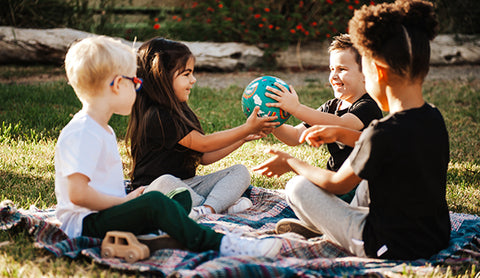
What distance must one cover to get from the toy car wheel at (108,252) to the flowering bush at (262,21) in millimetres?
8968

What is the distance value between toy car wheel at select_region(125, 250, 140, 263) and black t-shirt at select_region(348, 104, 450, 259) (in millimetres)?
1197

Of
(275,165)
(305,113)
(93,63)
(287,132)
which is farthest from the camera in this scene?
(287,132)

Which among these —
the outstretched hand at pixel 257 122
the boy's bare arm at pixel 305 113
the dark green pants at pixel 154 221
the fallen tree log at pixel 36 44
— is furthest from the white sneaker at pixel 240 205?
the fallen tree log at pixel 36 44

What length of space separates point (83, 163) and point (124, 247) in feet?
1.58

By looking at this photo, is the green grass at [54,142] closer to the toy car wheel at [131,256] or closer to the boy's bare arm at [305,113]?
the toy car wheel at [131,256]

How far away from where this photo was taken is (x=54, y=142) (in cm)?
529

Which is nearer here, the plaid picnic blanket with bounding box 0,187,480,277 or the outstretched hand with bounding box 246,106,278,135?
the plaid picnic blanket with bounding box 0,187,480,277

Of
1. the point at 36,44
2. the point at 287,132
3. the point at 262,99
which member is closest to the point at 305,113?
the point at 262,99

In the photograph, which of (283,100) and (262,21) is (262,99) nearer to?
(283,100)

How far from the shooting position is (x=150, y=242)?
2.81m

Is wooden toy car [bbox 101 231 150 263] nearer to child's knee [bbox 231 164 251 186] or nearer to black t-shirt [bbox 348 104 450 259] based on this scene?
black t-shirt [bbox 348 104 450 259]

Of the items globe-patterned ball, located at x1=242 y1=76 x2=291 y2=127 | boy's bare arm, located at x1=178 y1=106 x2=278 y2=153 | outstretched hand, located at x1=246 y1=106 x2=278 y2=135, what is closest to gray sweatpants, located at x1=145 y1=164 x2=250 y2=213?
boy's bare arm, located at x1=178 y1=106 x2=278 y2=153

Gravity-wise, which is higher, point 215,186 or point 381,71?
point 381,71

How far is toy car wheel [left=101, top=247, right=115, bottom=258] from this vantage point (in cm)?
266
